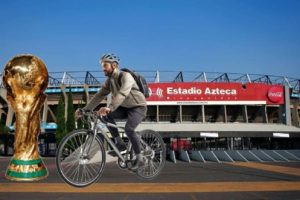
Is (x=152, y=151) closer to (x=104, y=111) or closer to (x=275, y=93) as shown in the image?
(x=104, y=111)

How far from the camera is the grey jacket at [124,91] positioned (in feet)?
13.3

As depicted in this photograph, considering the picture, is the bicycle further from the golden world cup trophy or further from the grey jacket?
the golden world cup trophy

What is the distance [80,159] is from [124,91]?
1.10m

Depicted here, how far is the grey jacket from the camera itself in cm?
405

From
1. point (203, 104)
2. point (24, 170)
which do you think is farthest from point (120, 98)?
point (203, 104)

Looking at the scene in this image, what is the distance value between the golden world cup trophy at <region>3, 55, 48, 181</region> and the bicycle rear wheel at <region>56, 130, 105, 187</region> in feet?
7.52

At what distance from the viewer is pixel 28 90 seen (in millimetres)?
6445

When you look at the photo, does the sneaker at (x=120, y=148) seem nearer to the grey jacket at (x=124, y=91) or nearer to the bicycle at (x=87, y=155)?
the bicycle at (x=87, y=155)

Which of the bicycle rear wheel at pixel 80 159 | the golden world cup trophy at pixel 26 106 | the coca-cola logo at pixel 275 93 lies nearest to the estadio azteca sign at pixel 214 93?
the coca-cola logo at pixel 275 93

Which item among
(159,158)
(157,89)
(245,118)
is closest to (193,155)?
(157,89)

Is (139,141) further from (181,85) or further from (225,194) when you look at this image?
(181,85)

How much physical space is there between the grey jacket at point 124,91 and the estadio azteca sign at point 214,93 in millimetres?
55496

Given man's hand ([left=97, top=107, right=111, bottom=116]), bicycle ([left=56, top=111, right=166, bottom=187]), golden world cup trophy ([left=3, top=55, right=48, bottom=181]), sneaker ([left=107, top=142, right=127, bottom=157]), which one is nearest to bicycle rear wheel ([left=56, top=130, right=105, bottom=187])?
bicycle ([left=56, top=111, right=166, bottom=187])

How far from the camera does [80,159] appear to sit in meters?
4.52
